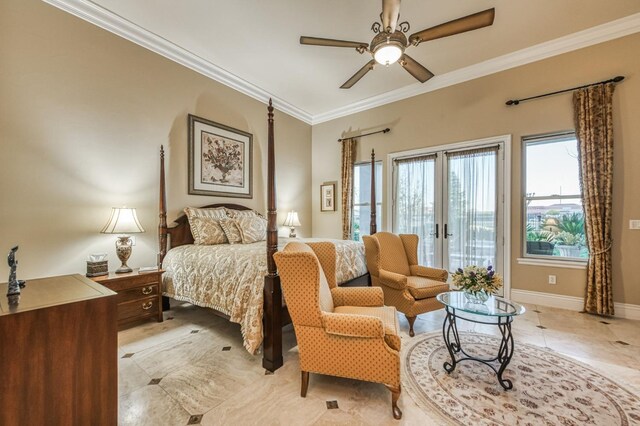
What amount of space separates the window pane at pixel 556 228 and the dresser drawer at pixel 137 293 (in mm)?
4964

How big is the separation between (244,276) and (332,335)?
97 centimetres

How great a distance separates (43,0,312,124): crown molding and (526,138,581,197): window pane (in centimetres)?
439

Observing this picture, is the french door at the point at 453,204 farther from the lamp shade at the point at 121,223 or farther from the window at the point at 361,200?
the lamp shade at the point at 121,223

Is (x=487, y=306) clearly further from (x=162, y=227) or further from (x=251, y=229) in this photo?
(x=162, y=227)

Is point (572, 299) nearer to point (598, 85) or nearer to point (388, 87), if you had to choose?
point (598, 85)

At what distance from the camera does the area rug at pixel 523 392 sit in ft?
5.30

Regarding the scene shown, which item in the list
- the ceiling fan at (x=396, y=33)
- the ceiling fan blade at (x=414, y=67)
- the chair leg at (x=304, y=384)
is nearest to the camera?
the chair leg at (x=304, y=384)

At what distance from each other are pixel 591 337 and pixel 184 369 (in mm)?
3902

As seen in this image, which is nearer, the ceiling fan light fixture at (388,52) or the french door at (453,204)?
the ceiling fan light fixture at (388,52)

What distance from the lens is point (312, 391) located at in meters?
1.88

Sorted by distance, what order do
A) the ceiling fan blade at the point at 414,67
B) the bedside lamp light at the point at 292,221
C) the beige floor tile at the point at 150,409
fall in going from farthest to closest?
the bedside lamp light at the point at 292,221 → the ceiling fan blade at the point at 414,67 → the beige floor tile at the point at 150,409

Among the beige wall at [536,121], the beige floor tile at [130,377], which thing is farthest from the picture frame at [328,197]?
the beige floor tile at [130,377]

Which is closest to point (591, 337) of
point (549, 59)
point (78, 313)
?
point (549, 59)

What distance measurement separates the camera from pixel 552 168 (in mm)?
3629
